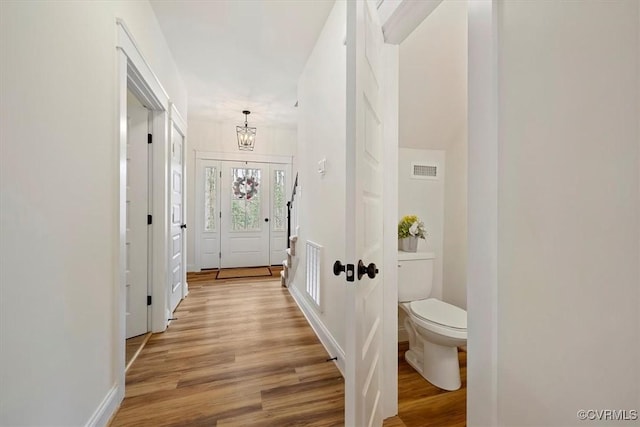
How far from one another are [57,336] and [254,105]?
3637 mm

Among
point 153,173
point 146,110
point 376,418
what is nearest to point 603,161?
point 376,418

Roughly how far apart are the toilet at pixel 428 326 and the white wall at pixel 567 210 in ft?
3.09

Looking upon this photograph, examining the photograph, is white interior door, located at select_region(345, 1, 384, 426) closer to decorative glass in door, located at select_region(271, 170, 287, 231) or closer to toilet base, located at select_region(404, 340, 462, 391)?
toilet base, located at select_region(404, 340, 462, 391)

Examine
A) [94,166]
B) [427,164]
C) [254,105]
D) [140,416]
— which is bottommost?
[140,416]

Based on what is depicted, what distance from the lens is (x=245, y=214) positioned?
16.8ft

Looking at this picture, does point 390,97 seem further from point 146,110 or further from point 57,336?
point 146,110

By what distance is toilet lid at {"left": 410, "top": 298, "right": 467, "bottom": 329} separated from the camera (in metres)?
1.60

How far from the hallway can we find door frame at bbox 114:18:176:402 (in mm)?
220

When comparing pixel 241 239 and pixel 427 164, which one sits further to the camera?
pixel 241 239

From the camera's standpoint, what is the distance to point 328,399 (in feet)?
5.08

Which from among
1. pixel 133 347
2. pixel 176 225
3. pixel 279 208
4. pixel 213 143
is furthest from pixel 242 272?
pixel 133 347

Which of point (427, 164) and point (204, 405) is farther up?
point (427, 164)

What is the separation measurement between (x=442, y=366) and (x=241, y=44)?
307 cm
